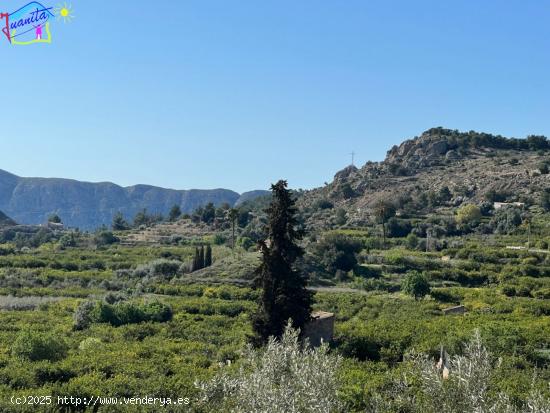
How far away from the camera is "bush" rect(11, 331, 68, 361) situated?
994 inches

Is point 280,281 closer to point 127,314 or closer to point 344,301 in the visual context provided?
point 127,314

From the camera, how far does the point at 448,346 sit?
25.8m

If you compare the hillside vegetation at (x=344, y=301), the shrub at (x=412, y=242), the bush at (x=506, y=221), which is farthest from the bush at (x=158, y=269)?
the bush at (x=506, y=221)

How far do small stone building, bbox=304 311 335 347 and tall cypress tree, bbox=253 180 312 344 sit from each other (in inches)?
50.4

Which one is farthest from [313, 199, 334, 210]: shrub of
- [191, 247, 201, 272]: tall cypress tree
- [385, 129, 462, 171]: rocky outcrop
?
[191, 247, 201, 272]: tall cypress tree

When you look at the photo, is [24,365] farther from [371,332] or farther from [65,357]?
[371,332]

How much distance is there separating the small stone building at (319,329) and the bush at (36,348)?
39.3ft

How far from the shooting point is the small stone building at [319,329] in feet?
96.4

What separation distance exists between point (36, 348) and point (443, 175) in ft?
348

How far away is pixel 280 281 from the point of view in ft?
92.4

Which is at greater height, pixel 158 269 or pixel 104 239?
pixel 104 239

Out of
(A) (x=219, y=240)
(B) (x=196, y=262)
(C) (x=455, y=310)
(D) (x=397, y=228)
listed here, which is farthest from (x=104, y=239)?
(C) (x=455, y=310)

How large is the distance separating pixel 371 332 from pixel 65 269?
51.0 metres

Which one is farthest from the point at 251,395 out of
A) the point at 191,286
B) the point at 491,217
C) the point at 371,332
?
the point at 491,217
